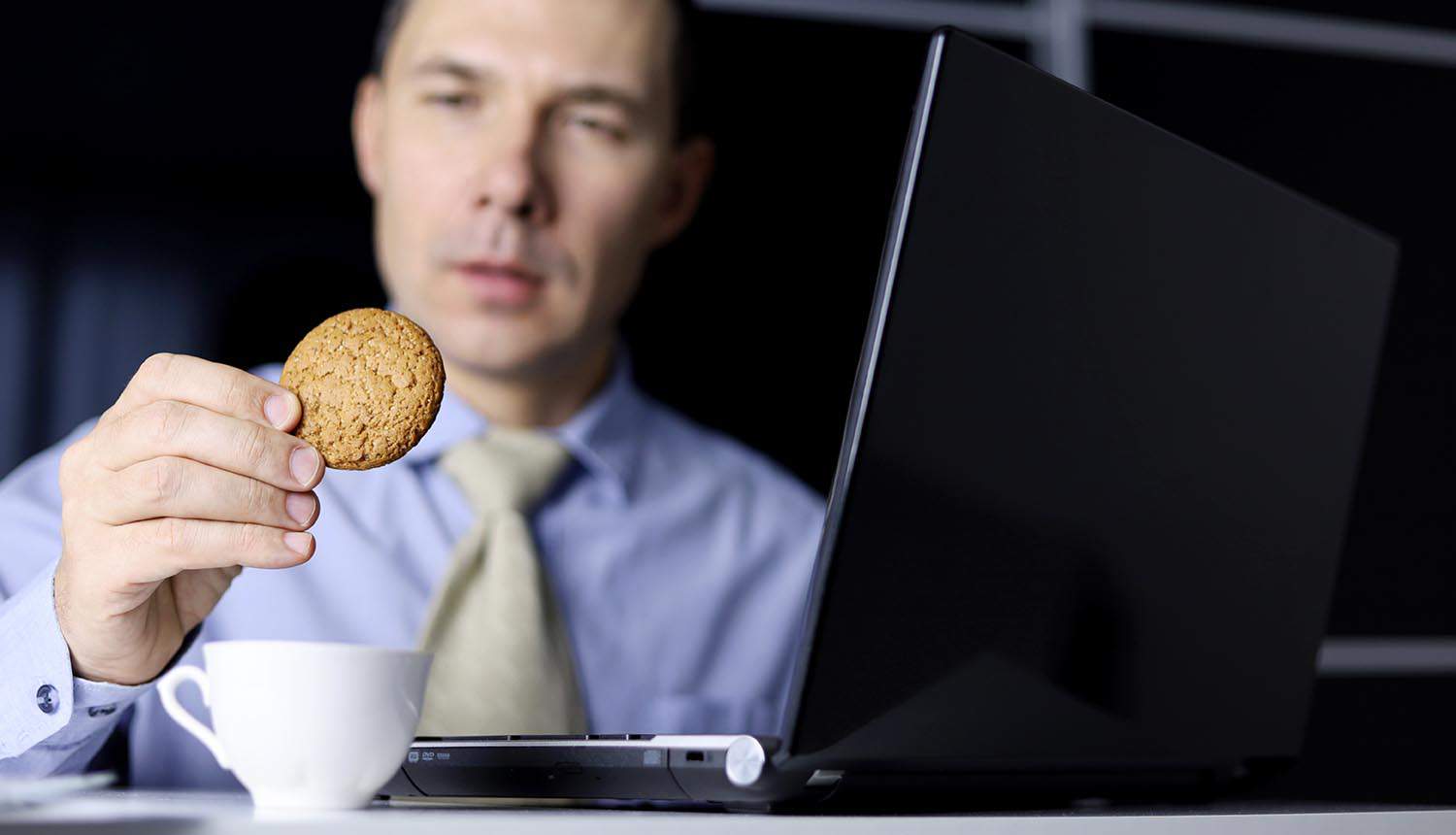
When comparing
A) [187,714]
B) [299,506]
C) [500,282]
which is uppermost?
[500,282]

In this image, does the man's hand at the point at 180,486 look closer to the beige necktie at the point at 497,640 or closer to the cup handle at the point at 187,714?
the cup handle at the point at 187,714

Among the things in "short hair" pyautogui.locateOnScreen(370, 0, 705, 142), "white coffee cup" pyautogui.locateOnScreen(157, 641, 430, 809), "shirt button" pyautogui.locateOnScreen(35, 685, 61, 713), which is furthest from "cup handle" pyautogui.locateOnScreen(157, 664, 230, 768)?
"short hair" pyautogui.locateOnScreen(370, 0, 705, 142)

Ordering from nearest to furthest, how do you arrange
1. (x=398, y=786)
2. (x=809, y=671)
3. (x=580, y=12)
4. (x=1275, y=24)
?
(x=809, y=671) → (x=398, y=786) → (x=580, y=12) → (x=1275, y=24)

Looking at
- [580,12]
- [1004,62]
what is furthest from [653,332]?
[1004,62]

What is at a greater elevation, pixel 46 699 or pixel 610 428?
pixel 610 428

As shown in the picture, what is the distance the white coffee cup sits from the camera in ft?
2.06

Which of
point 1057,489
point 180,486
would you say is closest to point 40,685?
point 180,486

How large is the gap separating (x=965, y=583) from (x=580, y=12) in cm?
132

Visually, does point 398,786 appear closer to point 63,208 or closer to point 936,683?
point 936,683

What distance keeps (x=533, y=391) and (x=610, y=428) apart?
116 mm

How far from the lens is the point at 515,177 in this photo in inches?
66.1

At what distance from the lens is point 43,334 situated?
1578 millimetres

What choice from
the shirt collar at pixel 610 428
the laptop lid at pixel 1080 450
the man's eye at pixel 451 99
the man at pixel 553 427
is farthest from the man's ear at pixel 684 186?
the laptop lid at pixel 1080 450

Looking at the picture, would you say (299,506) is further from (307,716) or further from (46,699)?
(46,699)
